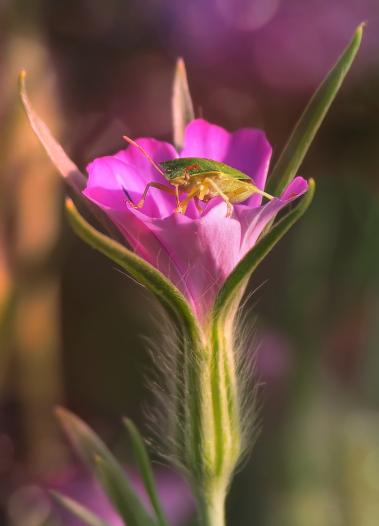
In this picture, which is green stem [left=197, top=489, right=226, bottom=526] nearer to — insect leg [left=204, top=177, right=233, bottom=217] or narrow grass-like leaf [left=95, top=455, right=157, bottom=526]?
narrow grass-like leaf [left=95, top=455, right=157, bottom=526]

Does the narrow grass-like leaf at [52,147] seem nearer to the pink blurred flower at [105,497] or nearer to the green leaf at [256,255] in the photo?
the green leaf at [256,255]

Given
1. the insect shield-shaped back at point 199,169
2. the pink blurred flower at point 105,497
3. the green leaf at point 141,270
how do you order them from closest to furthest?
1. the green leaf at point 141,270
2. the insect shield-shaped back at point 199,169
3. the pink blurred flower at point 105,497

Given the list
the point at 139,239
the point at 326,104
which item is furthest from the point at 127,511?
the point at 326,104

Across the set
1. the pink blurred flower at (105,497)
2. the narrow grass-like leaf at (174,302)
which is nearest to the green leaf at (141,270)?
the narrow grass-like leaf at (174,302)

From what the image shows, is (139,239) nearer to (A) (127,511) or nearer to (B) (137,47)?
(A) (127,511)

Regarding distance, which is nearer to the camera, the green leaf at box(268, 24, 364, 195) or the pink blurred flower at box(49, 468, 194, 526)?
the green leaf at box(268, 24, 364, 195)

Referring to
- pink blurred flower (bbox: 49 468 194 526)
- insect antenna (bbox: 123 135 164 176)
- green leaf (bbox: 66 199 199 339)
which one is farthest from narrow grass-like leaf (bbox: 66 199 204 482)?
pink blurred flower (bbox: 49 468 194 526)
